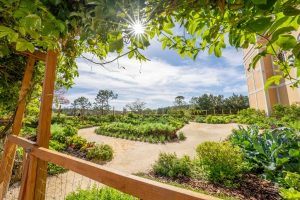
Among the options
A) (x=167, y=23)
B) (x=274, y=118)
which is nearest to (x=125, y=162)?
(x=167, y=23)

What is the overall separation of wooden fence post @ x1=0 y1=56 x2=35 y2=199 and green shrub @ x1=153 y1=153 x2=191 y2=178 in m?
4.14

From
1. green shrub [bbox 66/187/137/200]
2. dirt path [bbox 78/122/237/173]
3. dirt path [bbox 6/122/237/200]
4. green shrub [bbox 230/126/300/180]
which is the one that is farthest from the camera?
dirt path [bbox 78/122/237/173]

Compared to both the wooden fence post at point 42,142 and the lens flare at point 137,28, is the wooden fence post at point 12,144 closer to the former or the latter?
the wooden fence post at point 42,142

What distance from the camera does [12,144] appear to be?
273cm

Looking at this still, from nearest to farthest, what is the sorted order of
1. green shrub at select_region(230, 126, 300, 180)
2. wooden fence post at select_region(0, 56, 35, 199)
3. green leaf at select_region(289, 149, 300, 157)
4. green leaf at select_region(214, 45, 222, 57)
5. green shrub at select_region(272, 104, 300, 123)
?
green leaf at select_region(214, 45, 222, 57), wooden fence post at select_region(0, 56, 35, 199), green leaf at select_region(289, 149, 300, 157), green shrub at select_region(230, 126, 300, 180), green shrub at select_region(272, 104, 300, 123)

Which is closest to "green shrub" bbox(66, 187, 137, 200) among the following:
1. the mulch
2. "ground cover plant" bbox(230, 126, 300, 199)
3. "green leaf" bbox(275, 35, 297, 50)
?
the mulch

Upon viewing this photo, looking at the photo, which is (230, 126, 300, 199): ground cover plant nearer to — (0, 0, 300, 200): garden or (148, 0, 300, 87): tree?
(0, 0, 300, 200): garden

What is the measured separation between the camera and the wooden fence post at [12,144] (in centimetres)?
277

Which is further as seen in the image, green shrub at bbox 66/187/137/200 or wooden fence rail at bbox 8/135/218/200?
green shrub at bbox 66/187/137/200

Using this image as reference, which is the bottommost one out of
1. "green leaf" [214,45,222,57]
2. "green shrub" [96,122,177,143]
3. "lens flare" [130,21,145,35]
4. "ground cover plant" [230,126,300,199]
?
"ground cover plant" [230,126,300,199]

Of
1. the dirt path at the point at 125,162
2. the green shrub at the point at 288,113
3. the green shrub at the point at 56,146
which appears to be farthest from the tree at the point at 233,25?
the green shrub at the point at 288,113

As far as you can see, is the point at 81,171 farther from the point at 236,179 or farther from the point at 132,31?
the point at 236,179

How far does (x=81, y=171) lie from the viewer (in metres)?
1.25

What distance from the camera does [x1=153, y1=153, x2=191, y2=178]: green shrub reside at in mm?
6018
